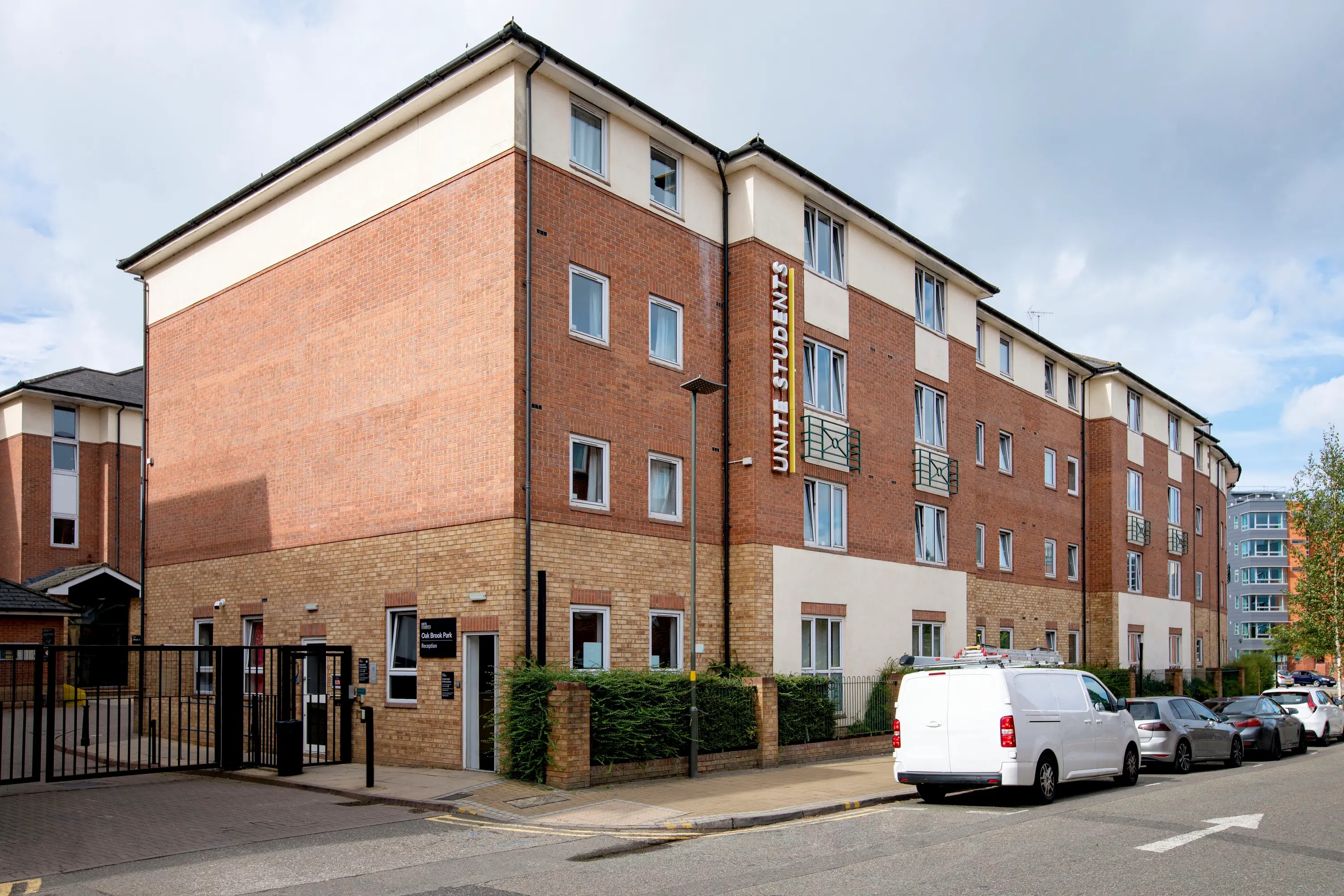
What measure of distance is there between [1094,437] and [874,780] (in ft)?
81.1

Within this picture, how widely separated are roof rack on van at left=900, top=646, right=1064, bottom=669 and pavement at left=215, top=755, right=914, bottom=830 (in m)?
3.36

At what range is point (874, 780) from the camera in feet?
56.1

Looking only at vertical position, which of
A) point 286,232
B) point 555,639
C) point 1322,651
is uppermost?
point 286,232

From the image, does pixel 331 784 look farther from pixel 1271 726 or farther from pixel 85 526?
pixel 85 526

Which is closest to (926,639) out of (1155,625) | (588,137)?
(588,137)

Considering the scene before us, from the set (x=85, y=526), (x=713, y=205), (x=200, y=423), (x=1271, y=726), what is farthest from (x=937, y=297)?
(x=85, y=526)

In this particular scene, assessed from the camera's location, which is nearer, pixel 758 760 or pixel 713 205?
pixel 758 760

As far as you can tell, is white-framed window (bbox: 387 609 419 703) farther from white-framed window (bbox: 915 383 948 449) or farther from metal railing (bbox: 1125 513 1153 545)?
metal railing (bbox: 1125 513 1153 545)

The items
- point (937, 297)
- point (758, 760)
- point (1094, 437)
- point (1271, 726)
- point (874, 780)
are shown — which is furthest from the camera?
point (1094, 437)

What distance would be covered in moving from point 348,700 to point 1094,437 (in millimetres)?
28713

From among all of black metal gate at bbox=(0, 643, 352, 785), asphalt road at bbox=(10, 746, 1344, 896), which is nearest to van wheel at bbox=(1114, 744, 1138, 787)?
asphalt road at bbox=(10, 746, 1344, 896)

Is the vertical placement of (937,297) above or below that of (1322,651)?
above

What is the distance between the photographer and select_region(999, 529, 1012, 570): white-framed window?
31.4 m

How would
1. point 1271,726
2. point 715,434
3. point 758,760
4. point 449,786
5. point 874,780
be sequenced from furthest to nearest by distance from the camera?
point 1271,726
point 715,434
point 758,760
point 874,780
point 449,786
